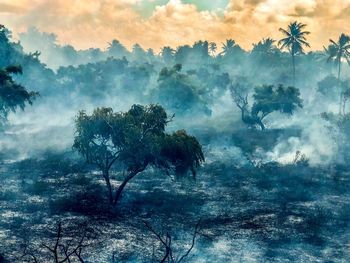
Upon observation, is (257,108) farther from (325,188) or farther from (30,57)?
(30,57)

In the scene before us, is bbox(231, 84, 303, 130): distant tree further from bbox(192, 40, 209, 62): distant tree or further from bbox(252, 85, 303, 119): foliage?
bbox(192, 40, 209, 62): distant tree

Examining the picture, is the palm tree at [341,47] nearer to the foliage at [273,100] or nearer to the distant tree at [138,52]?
the foliage at [273,100]

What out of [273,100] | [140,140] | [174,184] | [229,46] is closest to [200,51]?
[229,46]

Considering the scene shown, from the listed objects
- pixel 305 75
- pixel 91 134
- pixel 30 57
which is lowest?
pixel 91 134

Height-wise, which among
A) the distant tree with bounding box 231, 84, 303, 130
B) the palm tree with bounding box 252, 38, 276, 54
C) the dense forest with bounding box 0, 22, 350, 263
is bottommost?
the dense forest with bounding box 0, 22, 350, 263

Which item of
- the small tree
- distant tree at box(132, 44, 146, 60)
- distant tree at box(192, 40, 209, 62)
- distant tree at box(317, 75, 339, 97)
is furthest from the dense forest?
distant tree at box(132, 44, 146, 60)

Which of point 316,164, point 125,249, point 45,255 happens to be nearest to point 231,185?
point 316,164

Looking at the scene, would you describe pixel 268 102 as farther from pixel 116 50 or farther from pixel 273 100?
pixel 116 50

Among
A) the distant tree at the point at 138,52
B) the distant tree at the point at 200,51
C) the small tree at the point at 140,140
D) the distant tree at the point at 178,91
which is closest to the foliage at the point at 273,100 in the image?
the distant tree at the point at 178,91
